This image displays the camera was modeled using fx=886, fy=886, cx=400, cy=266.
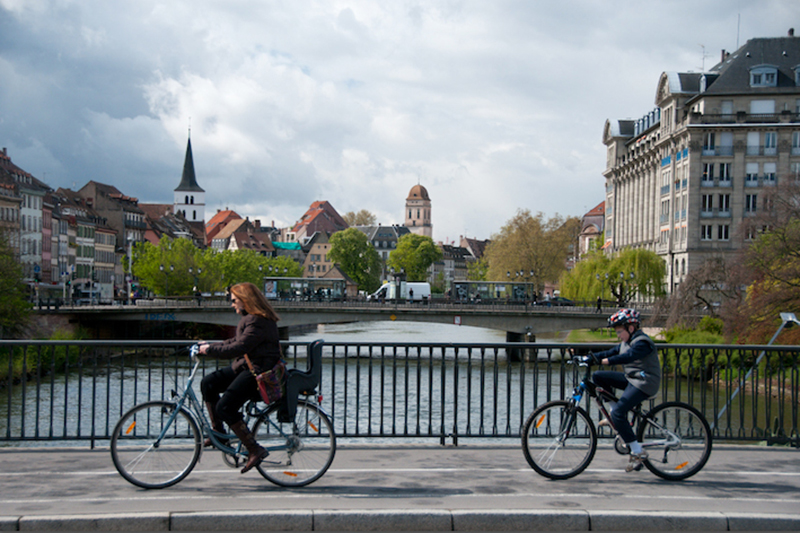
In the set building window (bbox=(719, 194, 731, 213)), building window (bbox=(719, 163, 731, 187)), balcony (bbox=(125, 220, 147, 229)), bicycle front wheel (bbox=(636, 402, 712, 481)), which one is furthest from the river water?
balcony (bbox=(125, 220, 147, 229))

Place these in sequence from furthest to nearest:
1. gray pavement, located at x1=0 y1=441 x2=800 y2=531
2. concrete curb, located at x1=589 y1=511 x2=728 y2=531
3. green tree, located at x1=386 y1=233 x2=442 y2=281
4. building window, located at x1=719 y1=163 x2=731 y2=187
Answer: green tree, located at x1=386 y1=233 x2=442 y2=281, building window, located at x1=719 y1=163 x2=731 y2=187, concrete curb, located at x1=589 y1=511 x2=728 y2=531, gray pavement, located at x1=0 y1=441 x2=800 y2=531

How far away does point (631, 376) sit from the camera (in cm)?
775

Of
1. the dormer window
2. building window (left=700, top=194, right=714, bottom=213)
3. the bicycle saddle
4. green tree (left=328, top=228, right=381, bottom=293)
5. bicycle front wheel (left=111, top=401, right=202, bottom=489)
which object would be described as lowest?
bicycle front wheel (left=111, top=401, right=202, bottom=489)

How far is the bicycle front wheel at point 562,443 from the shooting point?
7.62 meters

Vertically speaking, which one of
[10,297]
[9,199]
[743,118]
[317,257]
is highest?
[743,118]

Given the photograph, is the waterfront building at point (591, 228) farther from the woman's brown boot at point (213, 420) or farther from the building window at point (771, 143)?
the woman's brown boot at point (213, 420)

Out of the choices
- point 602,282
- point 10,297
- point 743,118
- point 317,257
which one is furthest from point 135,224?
point 743,118

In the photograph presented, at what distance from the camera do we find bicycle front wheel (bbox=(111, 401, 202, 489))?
7195 mm

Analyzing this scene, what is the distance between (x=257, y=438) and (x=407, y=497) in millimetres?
1371

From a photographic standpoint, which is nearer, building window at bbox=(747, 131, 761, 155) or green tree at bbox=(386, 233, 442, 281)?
building window at bbox=(747, 131, 761, 155)

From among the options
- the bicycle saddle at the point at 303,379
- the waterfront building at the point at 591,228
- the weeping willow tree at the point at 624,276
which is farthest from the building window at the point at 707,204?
the bicycle saddle at the point at 303,379

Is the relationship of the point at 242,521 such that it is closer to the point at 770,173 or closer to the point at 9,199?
the point at 770,173

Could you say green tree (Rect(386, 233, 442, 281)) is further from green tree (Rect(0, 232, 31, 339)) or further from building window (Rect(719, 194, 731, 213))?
green tree (Rect(0, 232, 31, 339))

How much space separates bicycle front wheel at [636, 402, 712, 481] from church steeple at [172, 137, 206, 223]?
622ft
